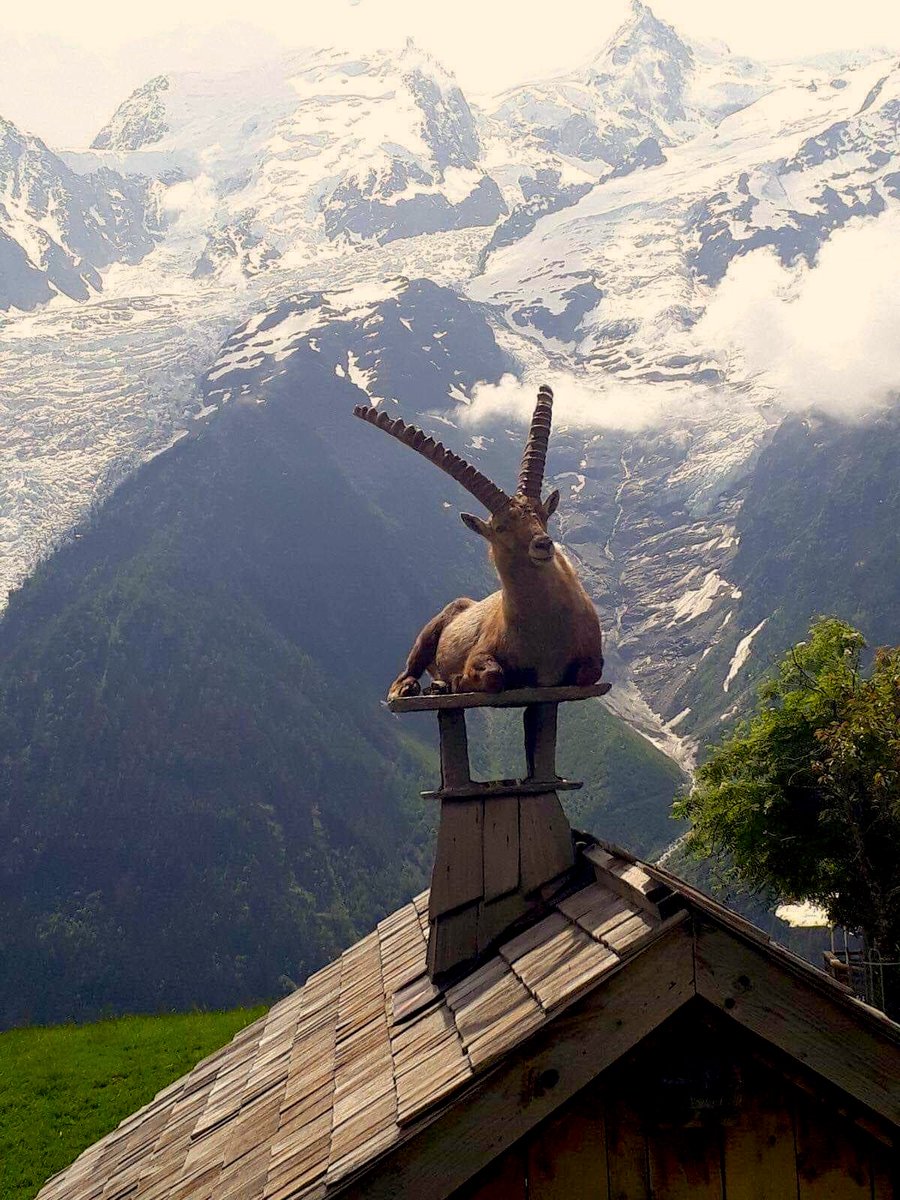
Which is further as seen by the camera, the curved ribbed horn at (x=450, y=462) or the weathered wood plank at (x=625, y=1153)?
the curved ribbed horn at (x=450, y=462)

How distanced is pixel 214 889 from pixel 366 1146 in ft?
663

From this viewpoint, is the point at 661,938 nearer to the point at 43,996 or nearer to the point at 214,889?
the point at 43,996

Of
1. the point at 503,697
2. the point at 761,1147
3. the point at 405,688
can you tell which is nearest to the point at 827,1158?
the point at 761,1147

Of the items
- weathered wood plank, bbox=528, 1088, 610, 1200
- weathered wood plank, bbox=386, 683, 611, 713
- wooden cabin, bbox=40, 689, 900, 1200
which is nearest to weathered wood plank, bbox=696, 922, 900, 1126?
wooden cabin, bbox=40, 689, 900, 1200

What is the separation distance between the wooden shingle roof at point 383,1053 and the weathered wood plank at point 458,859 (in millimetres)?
505

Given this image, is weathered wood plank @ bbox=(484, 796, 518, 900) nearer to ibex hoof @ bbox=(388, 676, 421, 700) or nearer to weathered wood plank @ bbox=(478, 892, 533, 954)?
weathered wood plank @ bbox=(478, 892, 533, 954)

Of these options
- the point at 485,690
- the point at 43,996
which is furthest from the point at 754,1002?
the point at 43,996

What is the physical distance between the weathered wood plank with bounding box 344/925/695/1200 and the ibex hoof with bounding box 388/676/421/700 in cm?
383

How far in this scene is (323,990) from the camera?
10539 millimetres

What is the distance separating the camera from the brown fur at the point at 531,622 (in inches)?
327

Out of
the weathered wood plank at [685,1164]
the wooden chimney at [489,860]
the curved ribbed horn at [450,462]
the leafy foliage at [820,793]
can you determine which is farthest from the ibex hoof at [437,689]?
the leafy foliage at [820,793]

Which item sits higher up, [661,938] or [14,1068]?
[661,938]

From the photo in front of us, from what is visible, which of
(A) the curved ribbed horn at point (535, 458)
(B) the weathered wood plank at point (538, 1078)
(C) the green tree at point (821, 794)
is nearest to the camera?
(B) the weathered wood plank at point (538, 1078)

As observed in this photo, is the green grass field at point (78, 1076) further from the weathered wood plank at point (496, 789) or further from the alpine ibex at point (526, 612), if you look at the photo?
the alpine ibex at point (526, 612)
